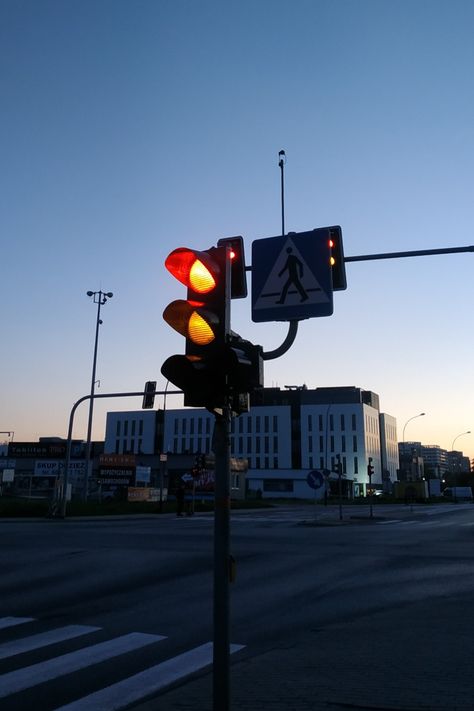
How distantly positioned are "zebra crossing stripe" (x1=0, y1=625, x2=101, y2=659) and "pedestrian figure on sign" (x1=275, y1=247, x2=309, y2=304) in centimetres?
461

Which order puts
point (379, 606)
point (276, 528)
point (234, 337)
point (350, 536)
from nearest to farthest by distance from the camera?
point (234, 337) → point (379, 606) → point (350, 536) → point (276, 528)

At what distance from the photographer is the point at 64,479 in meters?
31.2

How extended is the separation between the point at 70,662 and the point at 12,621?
2.37 meters

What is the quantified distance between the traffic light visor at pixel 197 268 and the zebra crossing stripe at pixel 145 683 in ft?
11.2

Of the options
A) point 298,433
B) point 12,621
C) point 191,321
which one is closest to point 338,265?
point 191,321

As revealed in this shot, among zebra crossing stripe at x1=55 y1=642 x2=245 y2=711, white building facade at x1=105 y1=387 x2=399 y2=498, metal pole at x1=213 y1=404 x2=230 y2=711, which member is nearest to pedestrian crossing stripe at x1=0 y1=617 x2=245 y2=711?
zebra crossing stripe at x1=55 y1=642 x2=245 y2=711

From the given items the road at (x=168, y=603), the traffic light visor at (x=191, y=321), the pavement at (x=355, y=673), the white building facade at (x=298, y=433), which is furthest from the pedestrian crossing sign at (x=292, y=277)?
the white building facade at (x=298, y=433)

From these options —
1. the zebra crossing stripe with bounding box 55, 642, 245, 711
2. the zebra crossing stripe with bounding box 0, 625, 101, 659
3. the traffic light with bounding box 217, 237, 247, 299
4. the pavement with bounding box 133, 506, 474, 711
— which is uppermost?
the traffic light with bounding box 217, 237, 247, 299

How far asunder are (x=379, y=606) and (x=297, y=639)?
2441 mm

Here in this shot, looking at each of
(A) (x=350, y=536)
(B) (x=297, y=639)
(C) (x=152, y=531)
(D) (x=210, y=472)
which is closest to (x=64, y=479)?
(C) (x=152, y=531)

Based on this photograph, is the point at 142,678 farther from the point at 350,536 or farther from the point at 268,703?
the point at 350,536

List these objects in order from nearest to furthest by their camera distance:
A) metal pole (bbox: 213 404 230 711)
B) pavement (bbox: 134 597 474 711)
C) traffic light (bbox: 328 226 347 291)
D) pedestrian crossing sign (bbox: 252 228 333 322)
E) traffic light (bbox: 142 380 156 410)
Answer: metal pole (bbox: 213 404 230 711) < pavement (bbox: 134 597 474 711) < pedestrian crossing sign (bbox: 252 228 333 322) < traffic light (bbox: 328 226 347 291) < traffic light (bbox: 142 380 156 410)

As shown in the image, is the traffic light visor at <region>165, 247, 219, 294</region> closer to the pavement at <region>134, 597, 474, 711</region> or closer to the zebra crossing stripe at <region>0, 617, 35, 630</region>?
the pavement at <region>134, 597, 474, 711</region>

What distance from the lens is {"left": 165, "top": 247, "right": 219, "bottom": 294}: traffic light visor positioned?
445cm
